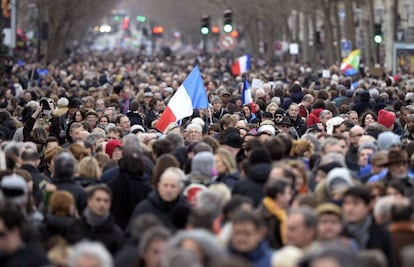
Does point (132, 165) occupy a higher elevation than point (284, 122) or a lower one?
lower

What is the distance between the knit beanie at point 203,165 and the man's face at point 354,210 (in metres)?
2.77

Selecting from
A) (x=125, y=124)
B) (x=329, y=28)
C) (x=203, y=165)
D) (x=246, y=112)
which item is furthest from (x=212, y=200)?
Answer: (x=329, y=28)

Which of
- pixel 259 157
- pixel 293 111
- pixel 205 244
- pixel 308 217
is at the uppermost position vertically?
pixel 293 111

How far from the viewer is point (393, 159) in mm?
14695

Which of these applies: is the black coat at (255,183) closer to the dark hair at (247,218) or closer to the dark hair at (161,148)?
the dark hair at (247,218)

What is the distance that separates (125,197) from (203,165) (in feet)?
2.65

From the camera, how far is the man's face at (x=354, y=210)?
482 inches

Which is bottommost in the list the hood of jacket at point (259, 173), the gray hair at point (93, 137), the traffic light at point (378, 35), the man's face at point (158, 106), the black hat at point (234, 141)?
the hood of jacket at point (259, 173)

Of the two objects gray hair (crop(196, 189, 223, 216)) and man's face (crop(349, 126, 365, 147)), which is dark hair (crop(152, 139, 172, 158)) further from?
gray hair (crop(196, 189, 223, 216))

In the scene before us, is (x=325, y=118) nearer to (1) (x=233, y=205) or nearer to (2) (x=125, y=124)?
(2) (x=125, y=124)

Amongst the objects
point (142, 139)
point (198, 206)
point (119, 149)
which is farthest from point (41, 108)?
point (198, 206)

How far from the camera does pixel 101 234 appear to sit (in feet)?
42.2

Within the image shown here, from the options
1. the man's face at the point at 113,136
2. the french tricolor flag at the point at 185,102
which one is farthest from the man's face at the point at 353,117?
the man's face at the point at 113,136

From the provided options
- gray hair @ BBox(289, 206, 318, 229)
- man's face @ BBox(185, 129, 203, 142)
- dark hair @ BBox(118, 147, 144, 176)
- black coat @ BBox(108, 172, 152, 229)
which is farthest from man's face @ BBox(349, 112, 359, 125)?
gray hair @ BBox(289, 206, 318, 229)
